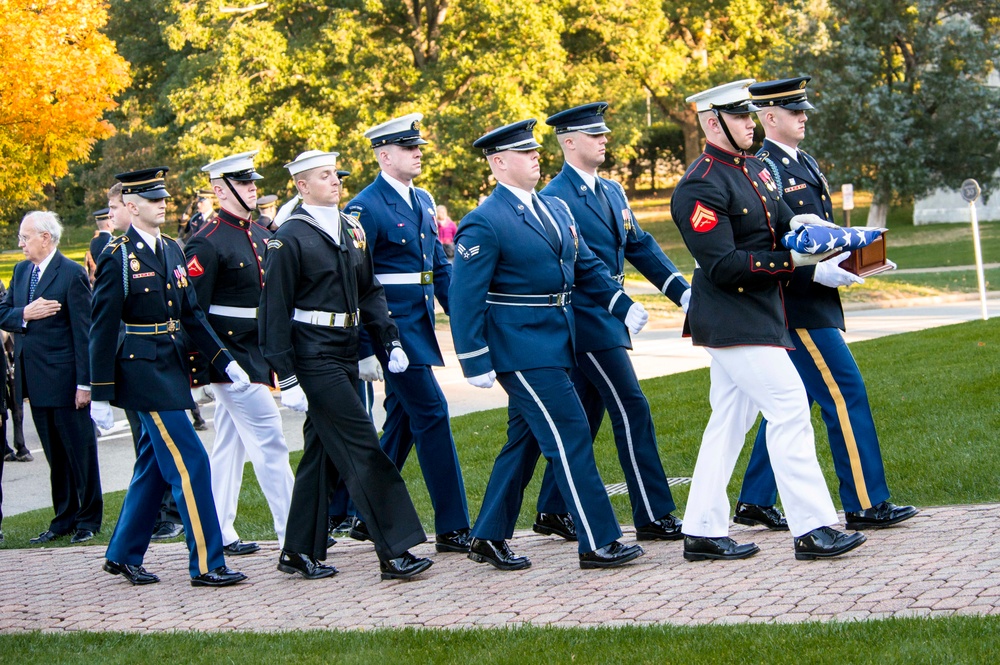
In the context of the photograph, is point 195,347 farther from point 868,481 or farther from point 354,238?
point 868,481

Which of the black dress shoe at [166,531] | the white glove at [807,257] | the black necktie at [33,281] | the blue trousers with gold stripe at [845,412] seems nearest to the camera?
the white glove at [807,257]

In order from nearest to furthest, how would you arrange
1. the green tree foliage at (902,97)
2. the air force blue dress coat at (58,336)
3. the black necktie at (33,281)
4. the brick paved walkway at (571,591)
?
1. the brick paved walkway at (571,591)
2. the air force blue dress coat at (58,336)
3. the black necktie at (33,281)
4. the green tree foliage at (902,97)

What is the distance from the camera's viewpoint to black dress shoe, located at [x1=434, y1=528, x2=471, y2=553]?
7195 millimetres

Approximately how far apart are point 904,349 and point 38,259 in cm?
874

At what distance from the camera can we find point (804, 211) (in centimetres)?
673

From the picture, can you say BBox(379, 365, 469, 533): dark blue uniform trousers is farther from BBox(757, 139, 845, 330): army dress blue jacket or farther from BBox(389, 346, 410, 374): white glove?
BBox(757, 139, 845, 330): army dress blue jacket

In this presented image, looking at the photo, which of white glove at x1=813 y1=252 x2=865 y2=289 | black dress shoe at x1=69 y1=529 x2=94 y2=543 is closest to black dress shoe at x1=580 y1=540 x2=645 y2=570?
white glove at x1=813 y1=252 x2=865 y2=289

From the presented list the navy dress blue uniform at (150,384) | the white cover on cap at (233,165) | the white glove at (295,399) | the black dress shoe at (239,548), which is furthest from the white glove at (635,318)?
the black dress shoe at (239,548)

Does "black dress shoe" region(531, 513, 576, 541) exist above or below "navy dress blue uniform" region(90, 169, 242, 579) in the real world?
below

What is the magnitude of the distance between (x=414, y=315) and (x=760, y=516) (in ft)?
7.17

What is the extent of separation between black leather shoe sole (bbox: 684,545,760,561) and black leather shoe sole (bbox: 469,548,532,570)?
818 millimetres

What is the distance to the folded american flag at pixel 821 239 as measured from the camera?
5988mm

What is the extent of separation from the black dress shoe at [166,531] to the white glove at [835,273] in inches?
180

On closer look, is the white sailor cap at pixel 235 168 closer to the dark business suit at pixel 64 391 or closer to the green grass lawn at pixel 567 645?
the dark business suit at pixel 64 391
